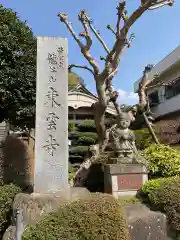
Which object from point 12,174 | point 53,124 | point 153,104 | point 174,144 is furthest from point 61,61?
point 153,104

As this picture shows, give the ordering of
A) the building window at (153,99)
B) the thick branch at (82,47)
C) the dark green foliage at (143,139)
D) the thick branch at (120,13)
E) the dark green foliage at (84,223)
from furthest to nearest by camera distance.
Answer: the building window at (153,99), the dark green foliage at (143,139), the thick branch at (82,47), the thick branch at (120,13), the dark green foliage at (84,223)

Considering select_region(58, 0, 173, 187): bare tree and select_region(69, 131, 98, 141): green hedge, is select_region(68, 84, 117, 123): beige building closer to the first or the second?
select_region(69, 131, 98, 141): green hedge

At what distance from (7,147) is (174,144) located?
12033 millimetres

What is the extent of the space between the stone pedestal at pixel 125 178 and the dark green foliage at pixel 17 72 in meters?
3.39

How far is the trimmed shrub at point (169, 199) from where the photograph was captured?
17.1 ft

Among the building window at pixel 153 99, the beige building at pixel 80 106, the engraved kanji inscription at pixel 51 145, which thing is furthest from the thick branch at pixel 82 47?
the building window at pixel 153 99

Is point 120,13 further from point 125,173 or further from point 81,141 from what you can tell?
point 81,141

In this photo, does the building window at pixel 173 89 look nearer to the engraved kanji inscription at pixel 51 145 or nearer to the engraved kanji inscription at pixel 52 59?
the engraved kanji inscription at pixel 52 59

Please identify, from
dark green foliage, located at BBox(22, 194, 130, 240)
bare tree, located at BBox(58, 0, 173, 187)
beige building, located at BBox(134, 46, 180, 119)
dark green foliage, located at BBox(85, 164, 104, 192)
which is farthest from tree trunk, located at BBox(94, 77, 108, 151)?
beige building, located at BBox(134, 46, 180, 119)

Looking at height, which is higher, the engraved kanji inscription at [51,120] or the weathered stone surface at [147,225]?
the engraved kanji inscription at [51,120]

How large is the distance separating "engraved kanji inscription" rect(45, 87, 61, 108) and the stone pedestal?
210 cm

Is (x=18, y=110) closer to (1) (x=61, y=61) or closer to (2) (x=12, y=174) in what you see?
(2) (x=12, y=174)

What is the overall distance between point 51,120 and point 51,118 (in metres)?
0.04

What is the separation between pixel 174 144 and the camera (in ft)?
55.1
